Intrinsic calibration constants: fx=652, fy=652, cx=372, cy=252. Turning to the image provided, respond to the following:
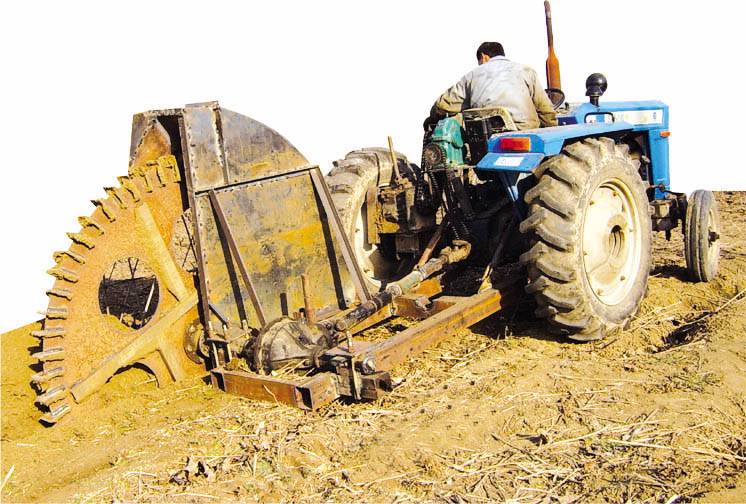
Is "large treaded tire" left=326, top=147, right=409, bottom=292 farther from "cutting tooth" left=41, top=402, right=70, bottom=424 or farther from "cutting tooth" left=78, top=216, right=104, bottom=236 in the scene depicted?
"cutting tooth" left=41, top=402, right=70, bottom=424

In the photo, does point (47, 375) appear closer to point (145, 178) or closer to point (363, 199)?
point (145, 178)

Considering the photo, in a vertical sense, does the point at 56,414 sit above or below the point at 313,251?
below

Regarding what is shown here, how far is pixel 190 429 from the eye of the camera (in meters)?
3.66

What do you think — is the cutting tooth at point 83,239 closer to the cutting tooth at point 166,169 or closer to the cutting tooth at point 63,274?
the cutting tooth at point 63,274

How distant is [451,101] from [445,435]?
131 inches

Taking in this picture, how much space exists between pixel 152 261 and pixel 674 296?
4.29 m

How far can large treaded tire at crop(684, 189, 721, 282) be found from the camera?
5.95 m

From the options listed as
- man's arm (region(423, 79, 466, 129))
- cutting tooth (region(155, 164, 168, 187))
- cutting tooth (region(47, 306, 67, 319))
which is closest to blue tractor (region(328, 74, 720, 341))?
man's arm (region(423, 79, 466, 129))

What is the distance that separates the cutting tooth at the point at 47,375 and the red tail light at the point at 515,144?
3236 mm

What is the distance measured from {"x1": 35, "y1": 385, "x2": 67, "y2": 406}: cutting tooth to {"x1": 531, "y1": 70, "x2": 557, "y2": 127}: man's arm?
4.20 metres

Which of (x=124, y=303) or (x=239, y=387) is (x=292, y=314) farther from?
(x=124, y=303)

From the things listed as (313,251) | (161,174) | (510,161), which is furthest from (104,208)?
(510,161)

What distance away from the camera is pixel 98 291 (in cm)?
Answer: 421

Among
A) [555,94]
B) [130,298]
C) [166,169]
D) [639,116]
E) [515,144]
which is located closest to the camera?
[166,169]
